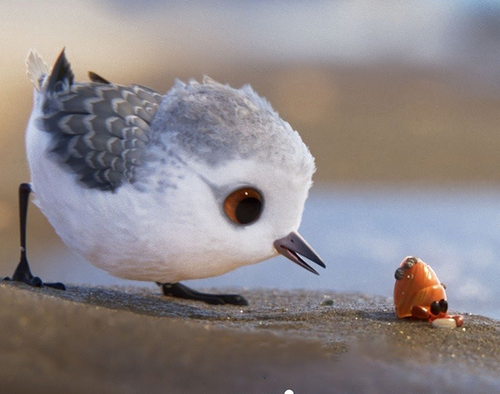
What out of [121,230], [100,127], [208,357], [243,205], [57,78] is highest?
[57,78]

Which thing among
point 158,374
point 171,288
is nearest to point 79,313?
point 158,374

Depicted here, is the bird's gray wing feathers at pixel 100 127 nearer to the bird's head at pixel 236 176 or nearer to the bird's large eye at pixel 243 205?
the bird's head at pixel 236 176

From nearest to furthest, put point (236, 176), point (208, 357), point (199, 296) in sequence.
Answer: point (208, 357) → point (236, 176) → point (199, 296)

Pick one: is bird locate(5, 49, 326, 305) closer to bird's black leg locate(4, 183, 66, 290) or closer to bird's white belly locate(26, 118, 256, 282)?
bird's white belly locate(26, 118, 256, 282)

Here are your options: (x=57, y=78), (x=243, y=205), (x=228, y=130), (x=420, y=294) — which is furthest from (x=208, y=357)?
(x=57, y=78)

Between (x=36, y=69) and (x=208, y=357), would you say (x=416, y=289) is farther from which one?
(x=36, y=69)

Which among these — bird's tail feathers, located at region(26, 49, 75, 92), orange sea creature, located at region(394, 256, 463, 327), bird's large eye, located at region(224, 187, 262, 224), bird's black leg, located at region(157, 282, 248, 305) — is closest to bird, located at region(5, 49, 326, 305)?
bird's large eye, located at region(224, 187, 262, 224)
